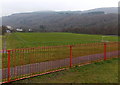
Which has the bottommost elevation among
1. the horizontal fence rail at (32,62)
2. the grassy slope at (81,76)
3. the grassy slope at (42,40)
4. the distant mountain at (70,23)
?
the grassy slope at (81,76)

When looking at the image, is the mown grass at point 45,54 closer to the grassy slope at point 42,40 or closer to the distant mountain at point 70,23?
the grassy slope at point 42,40

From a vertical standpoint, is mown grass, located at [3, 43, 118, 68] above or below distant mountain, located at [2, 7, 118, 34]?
below

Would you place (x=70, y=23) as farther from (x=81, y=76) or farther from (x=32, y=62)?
(x=81, y=76)

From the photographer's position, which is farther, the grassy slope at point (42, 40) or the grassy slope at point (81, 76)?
the grassy slope at point (42, 40)

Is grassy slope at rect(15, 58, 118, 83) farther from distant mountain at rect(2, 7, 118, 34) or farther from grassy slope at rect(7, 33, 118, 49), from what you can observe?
distant mountain at rect(2, 7, 118, 34)

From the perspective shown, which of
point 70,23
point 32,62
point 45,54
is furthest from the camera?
point 70,23

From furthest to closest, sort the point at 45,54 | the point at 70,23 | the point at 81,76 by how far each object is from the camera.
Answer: the point at 70,23
the point at 45,54
the point at 81,76

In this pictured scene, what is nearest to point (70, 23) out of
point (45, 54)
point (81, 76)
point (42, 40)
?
point (42, 40)

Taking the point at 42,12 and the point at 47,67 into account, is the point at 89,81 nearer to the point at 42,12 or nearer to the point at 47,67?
the point at 47,67

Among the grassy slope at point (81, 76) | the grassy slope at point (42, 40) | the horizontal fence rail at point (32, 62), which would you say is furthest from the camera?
the grassy slope at point (42, 40)

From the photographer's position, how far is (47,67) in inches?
304

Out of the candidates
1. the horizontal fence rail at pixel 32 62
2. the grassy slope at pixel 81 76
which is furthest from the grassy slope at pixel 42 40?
the grassy slope at pixel 81 76

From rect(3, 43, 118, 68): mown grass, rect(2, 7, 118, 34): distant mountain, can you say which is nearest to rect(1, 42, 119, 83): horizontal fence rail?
rect(3, 43, 118, 68): mown grass

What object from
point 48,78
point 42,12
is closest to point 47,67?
point 48,78
